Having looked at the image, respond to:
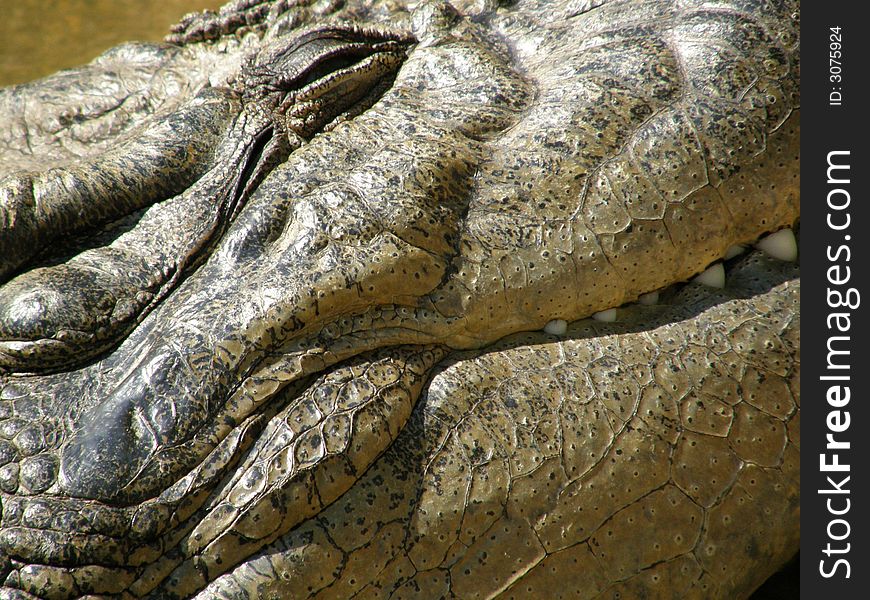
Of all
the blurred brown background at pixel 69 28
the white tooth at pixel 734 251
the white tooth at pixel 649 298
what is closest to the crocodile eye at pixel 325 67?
the white tooth at pixel 649 298

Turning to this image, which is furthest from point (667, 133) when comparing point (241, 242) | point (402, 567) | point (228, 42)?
point (228, 42)

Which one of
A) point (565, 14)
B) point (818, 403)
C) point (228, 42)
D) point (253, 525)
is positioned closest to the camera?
point (253, 525)

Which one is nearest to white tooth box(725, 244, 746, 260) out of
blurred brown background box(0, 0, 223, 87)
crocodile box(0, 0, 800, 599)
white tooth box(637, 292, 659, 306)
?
crocodile box(0, 0, 800, 599)

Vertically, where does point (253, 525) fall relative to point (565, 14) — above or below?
below

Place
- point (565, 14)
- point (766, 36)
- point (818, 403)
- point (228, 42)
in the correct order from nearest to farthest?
point (818, 403)
point (766, 36)
point (565, 14)
point (228, 42)

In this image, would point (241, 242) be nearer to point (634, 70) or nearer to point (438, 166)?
point (438, 166)

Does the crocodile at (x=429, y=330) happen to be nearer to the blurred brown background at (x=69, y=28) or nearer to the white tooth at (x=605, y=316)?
the white tooth at (x=605, y=316)

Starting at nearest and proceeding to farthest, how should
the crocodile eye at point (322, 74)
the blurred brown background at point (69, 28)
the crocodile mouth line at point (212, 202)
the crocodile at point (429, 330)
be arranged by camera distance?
the crocodile at point (429, 330) → the crocodile mouth line at point (212, 202) → the crocodile eye at point (322, 74) → the blurred brown background at point (69, 28)

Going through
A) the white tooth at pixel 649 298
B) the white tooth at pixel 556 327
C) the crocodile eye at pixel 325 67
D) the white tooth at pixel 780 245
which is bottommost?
the white tooth at pixel 556 327
